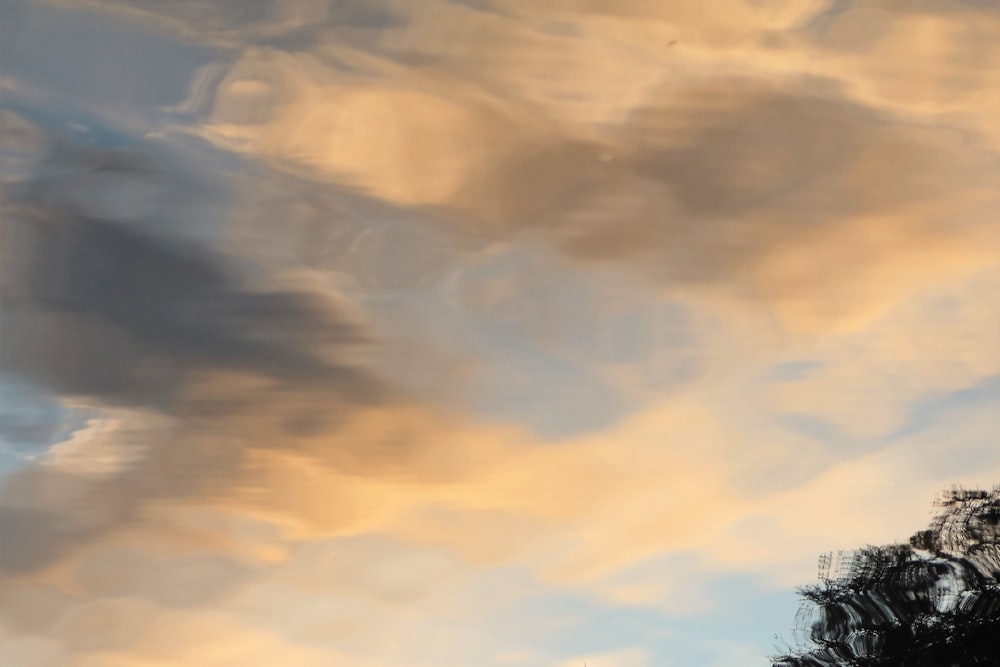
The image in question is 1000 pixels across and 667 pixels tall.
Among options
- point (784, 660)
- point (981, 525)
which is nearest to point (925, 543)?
point (981, 525)

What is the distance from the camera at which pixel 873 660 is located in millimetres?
17297

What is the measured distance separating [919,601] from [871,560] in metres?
1.21

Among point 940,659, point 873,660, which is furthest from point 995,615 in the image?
point 873,660

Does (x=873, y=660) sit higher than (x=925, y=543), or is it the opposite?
(x=925, y=543)

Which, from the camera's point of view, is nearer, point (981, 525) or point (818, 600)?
point (981, 525)

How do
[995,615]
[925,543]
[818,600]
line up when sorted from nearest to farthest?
1. [995,615]
2. [925,543]
3. [818,600]

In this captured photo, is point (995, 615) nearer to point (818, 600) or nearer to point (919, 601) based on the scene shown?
point (919, 601)

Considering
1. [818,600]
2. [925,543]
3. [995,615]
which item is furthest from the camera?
[818,600]

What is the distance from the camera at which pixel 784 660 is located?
19.0 meters

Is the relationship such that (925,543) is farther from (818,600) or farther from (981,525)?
(818,600)

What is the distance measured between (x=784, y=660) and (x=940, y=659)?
3474 mm

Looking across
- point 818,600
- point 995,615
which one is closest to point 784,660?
point 818,600

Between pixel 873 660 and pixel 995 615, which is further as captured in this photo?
pixel 873 660

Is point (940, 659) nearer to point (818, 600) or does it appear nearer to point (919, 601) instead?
point (919, 601)
